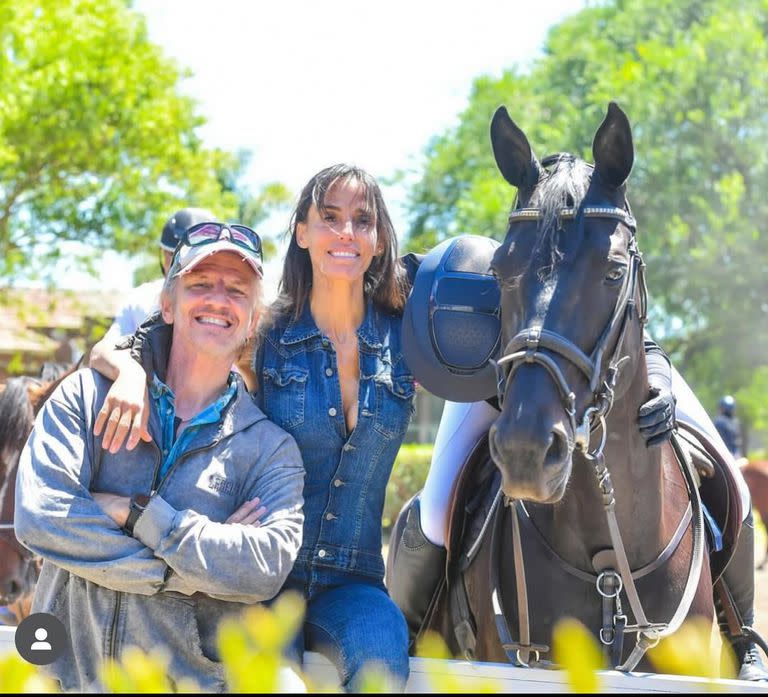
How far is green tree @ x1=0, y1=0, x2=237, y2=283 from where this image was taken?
17219 mm

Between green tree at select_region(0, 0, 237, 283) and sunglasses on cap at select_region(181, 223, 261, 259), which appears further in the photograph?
green tree at select_region(0, 0, 237, 283)

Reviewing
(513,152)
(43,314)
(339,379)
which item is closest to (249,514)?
(339,379)

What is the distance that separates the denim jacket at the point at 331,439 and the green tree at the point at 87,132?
14.6 meters

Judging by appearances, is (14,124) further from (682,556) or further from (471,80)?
(471,80)

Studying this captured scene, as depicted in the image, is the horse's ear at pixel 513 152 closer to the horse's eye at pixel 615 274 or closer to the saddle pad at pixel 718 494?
the horse's eye at pixel 615 274

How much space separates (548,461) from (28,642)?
138 centimetres

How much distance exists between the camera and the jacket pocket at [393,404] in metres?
3.46

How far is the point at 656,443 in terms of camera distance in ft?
11.0

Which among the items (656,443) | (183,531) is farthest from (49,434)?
(656,443)

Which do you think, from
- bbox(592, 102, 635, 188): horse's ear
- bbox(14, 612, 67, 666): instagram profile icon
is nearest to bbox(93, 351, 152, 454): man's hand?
bbox(14, 612, 67, 666): instagram profile icon

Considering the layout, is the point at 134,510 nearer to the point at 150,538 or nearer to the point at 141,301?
the point at 150,538

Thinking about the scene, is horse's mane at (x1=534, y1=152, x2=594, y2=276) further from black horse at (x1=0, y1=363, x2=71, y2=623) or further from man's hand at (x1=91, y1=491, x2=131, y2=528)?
black horse at (x1=0, y1=363, x2=71, y2=623)

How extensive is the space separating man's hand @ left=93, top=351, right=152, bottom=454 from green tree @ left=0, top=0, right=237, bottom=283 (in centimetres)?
1503

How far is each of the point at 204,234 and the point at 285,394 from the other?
577mm
